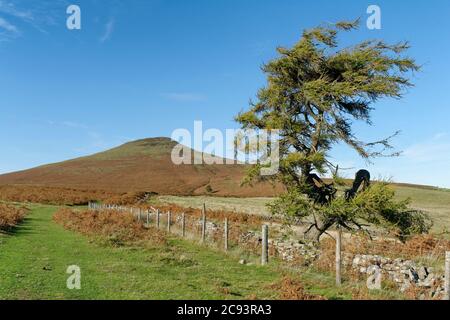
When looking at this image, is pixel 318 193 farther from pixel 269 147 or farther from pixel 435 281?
pixel 435 281

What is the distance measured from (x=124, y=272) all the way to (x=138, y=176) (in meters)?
116

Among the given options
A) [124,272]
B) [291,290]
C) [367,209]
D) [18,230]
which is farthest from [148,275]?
[18,230]

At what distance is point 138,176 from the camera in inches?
5113

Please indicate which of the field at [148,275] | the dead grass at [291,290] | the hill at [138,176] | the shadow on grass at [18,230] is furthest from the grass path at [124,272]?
the hill at [138,176]

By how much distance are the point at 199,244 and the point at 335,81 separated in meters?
11.3

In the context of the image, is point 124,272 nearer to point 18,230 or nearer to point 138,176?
point 18,230

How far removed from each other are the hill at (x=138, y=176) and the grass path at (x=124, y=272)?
72.3 m

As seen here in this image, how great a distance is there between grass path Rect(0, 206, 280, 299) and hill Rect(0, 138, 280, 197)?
72253 millimetres

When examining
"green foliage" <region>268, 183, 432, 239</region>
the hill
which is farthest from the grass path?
the hill

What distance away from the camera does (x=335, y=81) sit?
76.0 ft

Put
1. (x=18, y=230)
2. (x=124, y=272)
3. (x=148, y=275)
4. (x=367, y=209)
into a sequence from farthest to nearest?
(x=18, y=230) → (x=367, y=209) → (x=124, y=272) → (x=148, y=275)

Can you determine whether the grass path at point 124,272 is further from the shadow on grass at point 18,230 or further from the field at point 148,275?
the shadow on grass at point 18,230

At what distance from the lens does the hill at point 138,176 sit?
106500 mm
